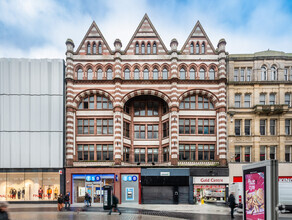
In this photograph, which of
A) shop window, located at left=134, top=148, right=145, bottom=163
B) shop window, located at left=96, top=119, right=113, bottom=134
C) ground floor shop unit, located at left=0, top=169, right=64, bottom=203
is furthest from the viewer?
shop window, located at left=134, top=148, right=145, bottom=163

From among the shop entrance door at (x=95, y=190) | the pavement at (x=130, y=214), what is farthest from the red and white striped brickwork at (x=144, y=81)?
the pavement at (x=130, y=214)

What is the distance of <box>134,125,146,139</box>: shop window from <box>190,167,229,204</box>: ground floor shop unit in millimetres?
7532

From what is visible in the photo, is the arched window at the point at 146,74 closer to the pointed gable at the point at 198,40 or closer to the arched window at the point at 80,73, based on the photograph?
the pointed gable at the point at 198,40

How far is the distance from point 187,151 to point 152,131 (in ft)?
16.8

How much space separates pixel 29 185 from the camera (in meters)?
29.1

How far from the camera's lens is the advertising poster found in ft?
34.1

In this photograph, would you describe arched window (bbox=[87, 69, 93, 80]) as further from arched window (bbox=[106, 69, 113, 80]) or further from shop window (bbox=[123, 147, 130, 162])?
shop window (bbox=[123, 147, 130, 162])

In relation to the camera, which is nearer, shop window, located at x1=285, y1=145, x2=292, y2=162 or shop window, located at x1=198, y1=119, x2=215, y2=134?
shop window, located at x1=285, y1=145, x2=292, y2=162

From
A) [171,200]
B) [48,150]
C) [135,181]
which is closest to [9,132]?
[48,150]

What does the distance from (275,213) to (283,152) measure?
23.5m

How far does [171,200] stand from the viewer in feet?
95.1

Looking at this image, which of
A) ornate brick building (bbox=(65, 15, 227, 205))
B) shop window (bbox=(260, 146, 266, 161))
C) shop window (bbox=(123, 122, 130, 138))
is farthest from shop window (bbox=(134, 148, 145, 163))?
shop window (bbox=(260, 146, 266, 161))

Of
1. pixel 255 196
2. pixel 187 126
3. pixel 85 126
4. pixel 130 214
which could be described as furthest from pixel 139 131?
pixel 255 196

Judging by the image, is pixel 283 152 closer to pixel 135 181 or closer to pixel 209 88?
pixel 209 88
